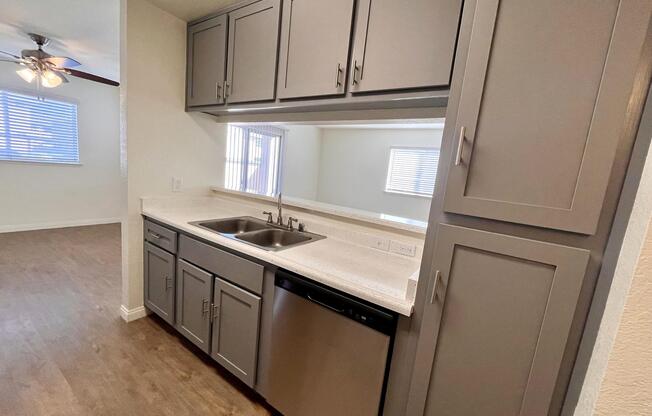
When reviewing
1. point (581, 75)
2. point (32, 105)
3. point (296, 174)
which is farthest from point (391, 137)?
point (32, 105)

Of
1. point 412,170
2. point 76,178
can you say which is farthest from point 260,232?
point 76,178

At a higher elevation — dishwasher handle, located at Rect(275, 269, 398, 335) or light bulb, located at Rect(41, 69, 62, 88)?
light bulb, located at Rect(41, 69, 62, 88)

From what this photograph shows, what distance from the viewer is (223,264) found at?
5.30 ft

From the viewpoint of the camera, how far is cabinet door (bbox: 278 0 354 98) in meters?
1.42

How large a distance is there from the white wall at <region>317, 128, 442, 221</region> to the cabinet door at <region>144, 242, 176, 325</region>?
457 centimetres

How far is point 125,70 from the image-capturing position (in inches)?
77.6

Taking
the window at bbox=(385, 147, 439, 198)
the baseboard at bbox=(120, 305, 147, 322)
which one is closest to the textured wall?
the baseboard at bbox=(120, 305, 147, 322)

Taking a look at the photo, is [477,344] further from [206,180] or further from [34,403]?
[206,180]

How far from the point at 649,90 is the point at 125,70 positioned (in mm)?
2682

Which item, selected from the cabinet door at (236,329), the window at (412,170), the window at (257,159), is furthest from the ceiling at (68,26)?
the window at (412,170)

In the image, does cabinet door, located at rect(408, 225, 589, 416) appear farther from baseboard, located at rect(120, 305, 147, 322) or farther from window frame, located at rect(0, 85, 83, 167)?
window frame, located at rect(0, 85, 83, 167)

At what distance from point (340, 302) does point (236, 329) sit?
2.56 ft

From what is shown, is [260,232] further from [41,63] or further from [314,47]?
[41,63]

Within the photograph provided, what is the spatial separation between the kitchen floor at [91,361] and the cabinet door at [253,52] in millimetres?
1847
